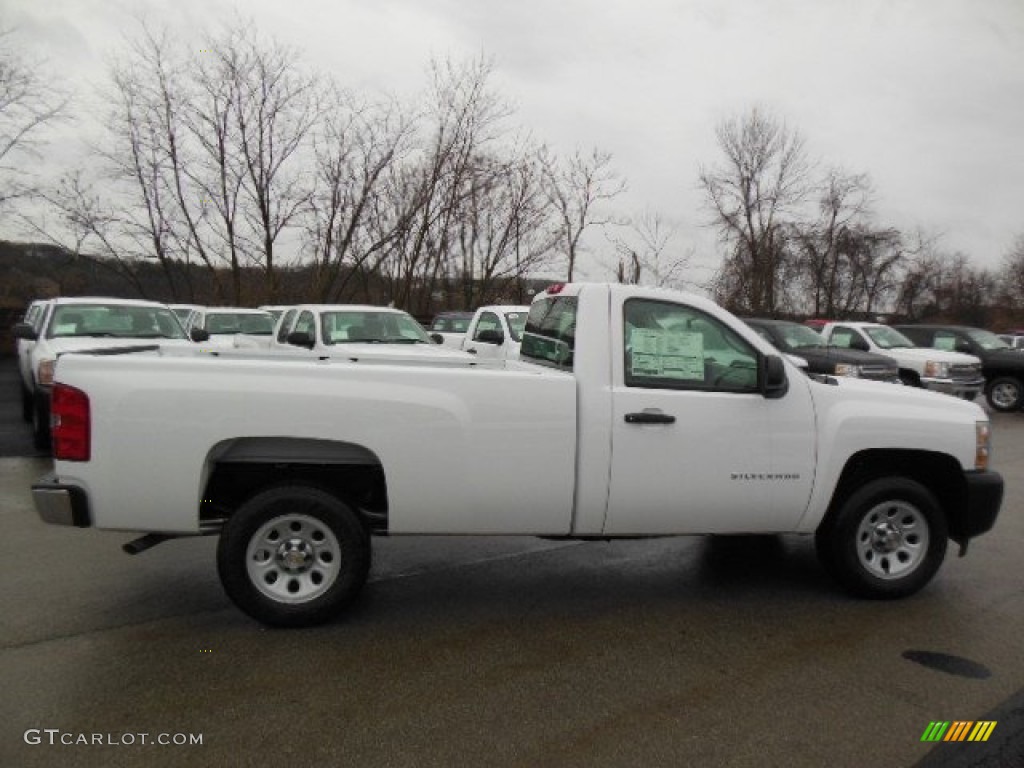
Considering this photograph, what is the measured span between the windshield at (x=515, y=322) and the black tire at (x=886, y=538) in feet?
26.5

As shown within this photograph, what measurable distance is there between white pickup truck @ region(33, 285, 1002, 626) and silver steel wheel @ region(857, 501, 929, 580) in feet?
0.04

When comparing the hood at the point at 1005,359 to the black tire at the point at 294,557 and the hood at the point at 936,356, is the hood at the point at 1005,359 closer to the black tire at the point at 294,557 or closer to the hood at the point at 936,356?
the hood at the point at 936,356

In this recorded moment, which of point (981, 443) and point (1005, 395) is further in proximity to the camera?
point (1005, 395)

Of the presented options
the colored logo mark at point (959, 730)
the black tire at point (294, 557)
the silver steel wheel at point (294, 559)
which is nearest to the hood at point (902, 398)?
the colored logo mark at point (959, 730)

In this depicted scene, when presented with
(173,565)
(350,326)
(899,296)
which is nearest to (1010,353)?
(350,326)

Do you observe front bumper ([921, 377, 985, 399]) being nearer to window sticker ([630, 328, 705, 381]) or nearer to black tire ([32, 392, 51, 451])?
window sticker ([630, 328, 705, 381])

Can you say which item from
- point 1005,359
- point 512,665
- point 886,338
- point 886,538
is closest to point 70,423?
point 512,665

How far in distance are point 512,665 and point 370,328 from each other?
25.0 feet

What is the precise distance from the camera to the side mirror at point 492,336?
40.7 feet

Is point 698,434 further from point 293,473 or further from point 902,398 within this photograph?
point 293,473

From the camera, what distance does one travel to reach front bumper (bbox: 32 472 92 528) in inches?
147

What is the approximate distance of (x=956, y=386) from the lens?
14.9 metres

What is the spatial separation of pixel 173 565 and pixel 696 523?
138 inches

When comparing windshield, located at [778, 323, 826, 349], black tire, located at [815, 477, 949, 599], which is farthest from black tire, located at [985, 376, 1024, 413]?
black tire, located at [815, 477, 949, 599]
